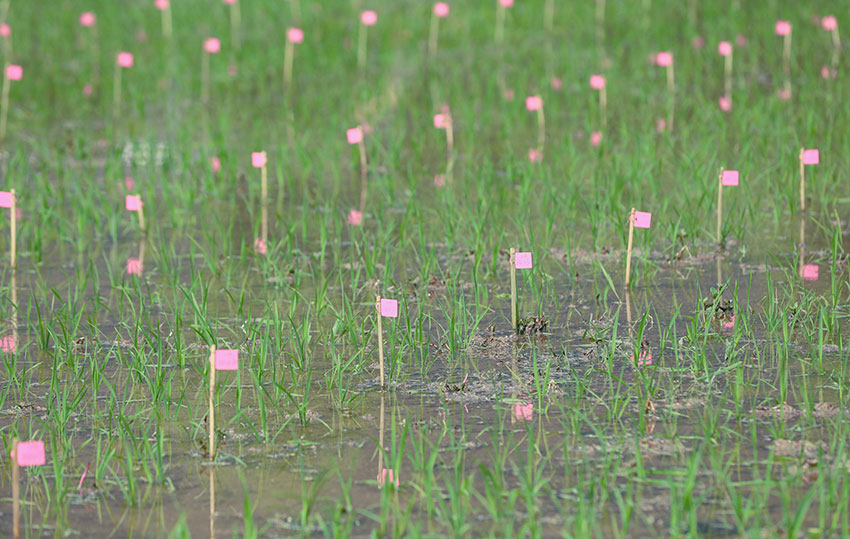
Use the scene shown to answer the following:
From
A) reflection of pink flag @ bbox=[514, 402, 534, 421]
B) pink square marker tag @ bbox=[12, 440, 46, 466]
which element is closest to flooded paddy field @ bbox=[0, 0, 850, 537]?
reflection of pink flag @ bbox=[514, 402, 534, 421]

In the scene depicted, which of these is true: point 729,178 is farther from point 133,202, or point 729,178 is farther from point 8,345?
point 8,345

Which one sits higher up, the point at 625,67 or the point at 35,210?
the point at 625,67

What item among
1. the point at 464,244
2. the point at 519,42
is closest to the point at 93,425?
the point at 464,244

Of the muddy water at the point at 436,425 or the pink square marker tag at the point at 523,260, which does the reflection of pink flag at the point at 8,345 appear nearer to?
the muddy water at the point at 436,425

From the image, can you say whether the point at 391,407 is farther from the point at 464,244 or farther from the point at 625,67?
the point at 625,67

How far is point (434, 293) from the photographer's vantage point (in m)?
5.27

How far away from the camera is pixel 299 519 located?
11.0ft

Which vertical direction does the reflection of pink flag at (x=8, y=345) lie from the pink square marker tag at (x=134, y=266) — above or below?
below

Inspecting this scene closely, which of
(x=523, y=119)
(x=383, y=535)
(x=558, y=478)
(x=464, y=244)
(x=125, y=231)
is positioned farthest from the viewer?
(x=523, y=119)

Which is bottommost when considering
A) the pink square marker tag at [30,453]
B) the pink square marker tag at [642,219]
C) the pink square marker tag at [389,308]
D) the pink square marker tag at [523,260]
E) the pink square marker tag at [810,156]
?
the pink square marker tag at [30,453]

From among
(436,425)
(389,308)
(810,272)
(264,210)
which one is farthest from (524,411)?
(264,210)

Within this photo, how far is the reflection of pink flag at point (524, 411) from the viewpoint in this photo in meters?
3.96

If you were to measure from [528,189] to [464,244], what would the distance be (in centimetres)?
76

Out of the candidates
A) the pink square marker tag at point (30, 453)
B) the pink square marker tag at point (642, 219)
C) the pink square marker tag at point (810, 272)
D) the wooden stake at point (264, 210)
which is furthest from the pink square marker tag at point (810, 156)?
the pink square marker tag at point (30, 453)
